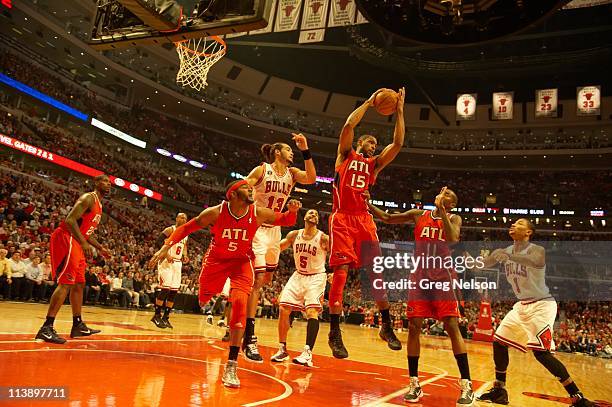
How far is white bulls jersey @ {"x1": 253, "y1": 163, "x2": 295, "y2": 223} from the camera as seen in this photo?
22.0 feet

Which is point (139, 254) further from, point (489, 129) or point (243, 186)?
point (489, 129)

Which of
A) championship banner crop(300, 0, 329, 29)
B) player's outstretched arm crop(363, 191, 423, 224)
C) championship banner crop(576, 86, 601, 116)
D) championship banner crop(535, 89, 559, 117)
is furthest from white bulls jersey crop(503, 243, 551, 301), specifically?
championship banner crop(576, 86, 601, 116)

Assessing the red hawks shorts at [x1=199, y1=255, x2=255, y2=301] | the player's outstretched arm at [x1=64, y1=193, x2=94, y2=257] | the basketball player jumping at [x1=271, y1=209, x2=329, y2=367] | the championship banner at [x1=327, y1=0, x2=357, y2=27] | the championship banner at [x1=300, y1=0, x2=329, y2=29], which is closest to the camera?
the red hawks shorts at [x1=199, y1=255, x2=255, y2=301]

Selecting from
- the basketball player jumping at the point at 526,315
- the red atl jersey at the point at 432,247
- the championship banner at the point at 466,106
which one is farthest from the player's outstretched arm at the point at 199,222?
the championship banner at the point at 466,106

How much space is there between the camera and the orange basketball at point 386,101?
18.7 feet

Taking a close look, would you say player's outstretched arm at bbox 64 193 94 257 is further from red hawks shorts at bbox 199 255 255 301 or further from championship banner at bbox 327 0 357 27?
championship banner at bbox 327 0 357 27

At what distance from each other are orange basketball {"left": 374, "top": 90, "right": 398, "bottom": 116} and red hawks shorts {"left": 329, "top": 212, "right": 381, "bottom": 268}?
1283mm

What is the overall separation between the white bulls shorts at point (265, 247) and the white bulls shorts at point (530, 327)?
3.15 metres

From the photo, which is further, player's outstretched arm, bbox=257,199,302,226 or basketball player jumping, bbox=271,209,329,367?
basketball player jumping, bbox=271,209,329,367

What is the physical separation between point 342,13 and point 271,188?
34.1 ft

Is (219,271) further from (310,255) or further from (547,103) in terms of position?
(547,103)

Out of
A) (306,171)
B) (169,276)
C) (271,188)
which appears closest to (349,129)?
(306,171)

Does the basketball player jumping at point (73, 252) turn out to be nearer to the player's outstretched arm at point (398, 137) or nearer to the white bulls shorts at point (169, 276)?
the player's outstretched arm at point (398, 137)

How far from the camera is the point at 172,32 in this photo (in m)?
8.58
